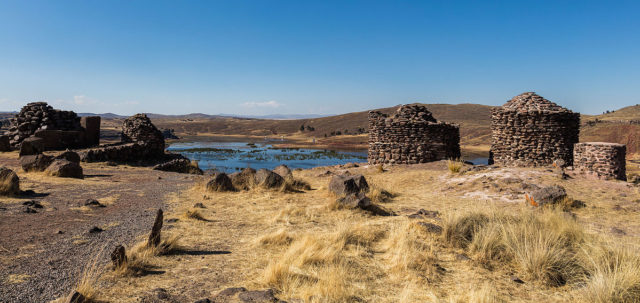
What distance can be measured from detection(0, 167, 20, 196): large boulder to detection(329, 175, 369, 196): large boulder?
305 inches

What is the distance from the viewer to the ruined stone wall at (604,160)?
10852 mm

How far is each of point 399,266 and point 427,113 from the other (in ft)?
48.2

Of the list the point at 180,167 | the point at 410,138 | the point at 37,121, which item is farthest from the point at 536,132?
the point at 37,121

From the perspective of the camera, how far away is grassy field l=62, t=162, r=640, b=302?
3678 mm

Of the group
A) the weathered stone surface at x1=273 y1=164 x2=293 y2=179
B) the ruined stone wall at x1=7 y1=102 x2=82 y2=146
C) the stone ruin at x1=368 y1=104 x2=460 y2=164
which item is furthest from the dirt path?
the ruined stone wall at x1=7 y1=102 x2=82 y2=146

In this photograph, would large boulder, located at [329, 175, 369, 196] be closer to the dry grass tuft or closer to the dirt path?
the dry grass tuft

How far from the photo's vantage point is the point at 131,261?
4.07 m

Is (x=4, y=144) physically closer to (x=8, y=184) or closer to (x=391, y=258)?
(x=8, y=184)

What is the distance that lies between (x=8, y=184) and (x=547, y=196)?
1264cm

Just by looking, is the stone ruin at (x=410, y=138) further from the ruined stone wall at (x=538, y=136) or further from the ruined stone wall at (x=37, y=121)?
the ruined stone wall at (x=37, y=121)

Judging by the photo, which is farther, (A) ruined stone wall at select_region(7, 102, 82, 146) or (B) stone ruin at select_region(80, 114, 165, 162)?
(A) ruined stone wall at select_region(7, 102, 82, 146)

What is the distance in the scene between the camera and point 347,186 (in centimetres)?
955

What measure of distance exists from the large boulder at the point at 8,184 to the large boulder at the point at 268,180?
19.5 ft

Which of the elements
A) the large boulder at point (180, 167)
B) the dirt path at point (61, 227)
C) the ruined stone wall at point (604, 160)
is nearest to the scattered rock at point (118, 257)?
the dirt path at point (61, 227)
